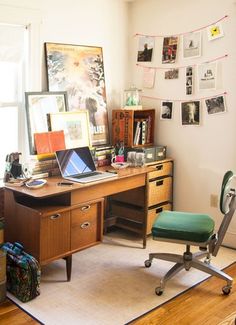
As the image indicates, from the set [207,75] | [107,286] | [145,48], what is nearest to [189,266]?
[107,286]

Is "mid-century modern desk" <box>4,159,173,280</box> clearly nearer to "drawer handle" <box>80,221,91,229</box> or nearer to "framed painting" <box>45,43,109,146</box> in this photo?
"drawer handle" <box>80,221,91,229</box>

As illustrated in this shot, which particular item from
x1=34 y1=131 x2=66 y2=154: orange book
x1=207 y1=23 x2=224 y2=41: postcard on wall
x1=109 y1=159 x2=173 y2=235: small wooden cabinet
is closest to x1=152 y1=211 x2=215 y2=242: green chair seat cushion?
x1=109 y1=159 x2=173 y2=235: small wooden cabinet

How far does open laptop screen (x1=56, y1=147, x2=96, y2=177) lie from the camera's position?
3138mm

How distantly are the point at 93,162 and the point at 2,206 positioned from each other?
82cm

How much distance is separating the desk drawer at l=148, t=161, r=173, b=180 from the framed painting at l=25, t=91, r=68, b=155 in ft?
3.33

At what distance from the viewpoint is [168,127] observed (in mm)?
3951

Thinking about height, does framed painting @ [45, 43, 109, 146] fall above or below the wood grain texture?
above

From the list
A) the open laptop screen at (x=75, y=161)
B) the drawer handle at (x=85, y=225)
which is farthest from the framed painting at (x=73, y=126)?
the drawer handle at (x=85, y=225)

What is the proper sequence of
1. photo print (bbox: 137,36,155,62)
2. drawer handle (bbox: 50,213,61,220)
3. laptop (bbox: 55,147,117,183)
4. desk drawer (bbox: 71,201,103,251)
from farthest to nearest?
photo print (bbox: 137,36,155,62) → laptop (bbox: 55,147,117,183) → desk drawer (bbox: 71,201,103,251) → drawer handle (bbox: 50,213,61,220)

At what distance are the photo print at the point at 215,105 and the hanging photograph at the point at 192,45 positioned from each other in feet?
1.44

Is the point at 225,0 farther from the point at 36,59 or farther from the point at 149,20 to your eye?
the point at 36,59

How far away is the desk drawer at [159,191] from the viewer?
3709mm

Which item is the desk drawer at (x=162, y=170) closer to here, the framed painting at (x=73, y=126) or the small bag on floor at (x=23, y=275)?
the framed painting at (x=73, y=126)

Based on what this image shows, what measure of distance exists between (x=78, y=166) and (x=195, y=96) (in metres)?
1.30
